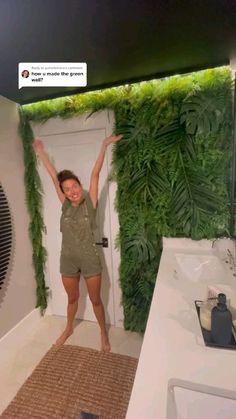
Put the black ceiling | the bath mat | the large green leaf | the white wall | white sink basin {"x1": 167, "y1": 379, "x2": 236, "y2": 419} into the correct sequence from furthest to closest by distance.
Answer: the white wall
the large green leaf
the bath mat
the black ceiling
white sink basin {"x1": 167, "y1": 379, "x2": 236, "y2": 419}

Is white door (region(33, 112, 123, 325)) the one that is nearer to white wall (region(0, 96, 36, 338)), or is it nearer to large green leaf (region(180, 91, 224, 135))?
white wall (region(0, 96, 36, 338))

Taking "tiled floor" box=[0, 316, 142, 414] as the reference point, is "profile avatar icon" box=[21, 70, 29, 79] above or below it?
above

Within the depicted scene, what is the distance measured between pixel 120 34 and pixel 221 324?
151 centimetres

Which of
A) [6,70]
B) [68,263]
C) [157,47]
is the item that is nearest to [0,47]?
[6,70]

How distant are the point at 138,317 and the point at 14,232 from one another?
1480mm

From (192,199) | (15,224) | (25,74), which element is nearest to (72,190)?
(15,224)

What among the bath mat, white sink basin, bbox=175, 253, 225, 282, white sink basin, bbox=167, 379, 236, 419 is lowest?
the bath mat

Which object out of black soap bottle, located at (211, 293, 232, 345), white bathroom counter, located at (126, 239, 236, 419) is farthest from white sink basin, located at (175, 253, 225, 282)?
black soap bottle, located at (211, 293, 232, 345)

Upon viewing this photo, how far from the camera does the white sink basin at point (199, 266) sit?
5.07ft

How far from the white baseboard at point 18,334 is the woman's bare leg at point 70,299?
39 centimetres

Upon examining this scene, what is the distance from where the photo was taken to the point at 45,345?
7.04ft

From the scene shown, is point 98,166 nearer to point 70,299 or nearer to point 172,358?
point 70,299

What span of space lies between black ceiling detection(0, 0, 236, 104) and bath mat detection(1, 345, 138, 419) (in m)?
2.26

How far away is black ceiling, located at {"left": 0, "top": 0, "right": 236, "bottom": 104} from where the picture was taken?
1.05 meters
